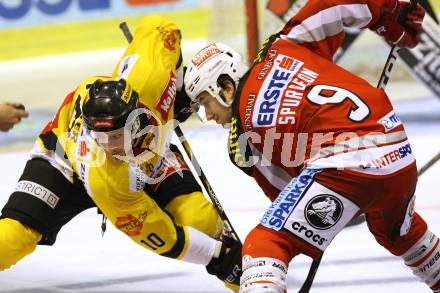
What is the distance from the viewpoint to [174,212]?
10.9 ft

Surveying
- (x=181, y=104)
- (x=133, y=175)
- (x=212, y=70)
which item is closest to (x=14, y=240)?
(x=133, y=175)

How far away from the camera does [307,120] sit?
2.54 m

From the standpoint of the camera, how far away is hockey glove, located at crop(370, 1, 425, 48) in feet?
9.78

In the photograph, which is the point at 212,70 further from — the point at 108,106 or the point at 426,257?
the point at 426,257

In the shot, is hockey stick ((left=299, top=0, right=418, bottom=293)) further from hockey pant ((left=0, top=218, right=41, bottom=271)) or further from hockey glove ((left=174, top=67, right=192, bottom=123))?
hockey pant ((left=0, top=218, right=41, bottom=271))

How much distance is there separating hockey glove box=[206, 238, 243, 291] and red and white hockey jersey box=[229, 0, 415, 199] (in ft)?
1.80

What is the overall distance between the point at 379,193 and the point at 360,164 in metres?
0.12

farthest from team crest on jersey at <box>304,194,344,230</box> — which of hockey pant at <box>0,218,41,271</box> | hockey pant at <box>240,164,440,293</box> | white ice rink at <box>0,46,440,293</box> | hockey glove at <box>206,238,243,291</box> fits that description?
hockey pant at <box>0,218,41,271</box>

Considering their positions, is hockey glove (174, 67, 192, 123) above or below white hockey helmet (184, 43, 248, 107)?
below

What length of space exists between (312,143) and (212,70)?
→ 1.26ft

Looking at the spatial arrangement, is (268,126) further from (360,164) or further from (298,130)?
(360,164)

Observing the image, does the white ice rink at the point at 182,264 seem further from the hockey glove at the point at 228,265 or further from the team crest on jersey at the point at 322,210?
the team crest on jersey at the point at 322,210

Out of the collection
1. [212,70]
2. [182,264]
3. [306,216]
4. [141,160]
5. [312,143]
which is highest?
[212,70]

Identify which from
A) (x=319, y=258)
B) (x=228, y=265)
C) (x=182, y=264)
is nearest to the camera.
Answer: (x=319, y=258)
